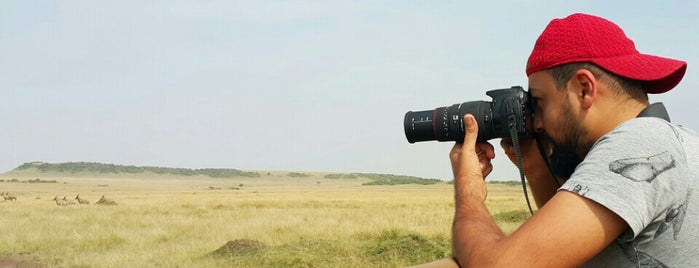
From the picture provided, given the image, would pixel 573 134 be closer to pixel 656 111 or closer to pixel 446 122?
pixel 656 111

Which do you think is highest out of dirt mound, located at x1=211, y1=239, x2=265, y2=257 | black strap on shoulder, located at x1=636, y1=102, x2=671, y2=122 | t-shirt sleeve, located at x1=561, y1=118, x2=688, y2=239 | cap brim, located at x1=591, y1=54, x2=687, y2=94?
cap brim, located at x1=591, y1=54, x2=687, y2=94

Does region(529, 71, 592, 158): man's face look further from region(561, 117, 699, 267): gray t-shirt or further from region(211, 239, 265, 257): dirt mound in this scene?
region(211, 239, 265, 257): dirt mound

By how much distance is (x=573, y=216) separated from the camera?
4.48 ft

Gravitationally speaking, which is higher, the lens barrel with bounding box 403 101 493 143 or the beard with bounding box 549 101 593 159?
the lens barrel with bounding box 403 101 493 143

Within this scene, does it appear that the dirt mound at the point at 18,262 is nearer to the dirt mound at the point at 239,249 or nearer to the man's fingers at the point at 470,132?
the dirt mound at the point at 239,249

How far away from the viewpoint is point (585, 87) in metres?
1.57

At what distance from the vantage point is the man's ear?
1.56 meters

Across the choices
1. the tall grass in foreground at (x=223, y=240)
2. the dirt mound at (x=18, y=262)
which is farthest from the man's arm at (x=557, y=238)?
the dirt mound at (x=18, y=262)

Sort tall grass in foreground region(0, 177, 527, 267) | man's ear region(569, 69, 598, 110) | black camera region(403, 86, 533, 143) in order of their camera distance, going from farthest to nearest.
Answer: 1. tall grass in foreground region(0, 177, 527, 267)
2. black camera region(403, 86, 533, 143)
3. man's ear region(569, 69, 598, 110)

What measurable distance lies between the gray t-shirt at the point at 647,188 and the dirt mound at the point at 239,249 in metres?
11.8

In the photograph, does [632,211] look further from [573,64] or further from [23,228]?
[23,228]

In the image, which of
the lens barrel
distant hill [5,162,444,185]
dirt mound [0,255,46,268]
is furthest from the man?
distant hill [5,162,444,185]

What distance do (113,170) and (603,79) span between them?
149458 millimetres

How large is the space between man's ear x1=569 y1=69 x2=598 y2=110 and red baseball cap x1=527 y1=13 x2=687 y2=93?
0.12ft
